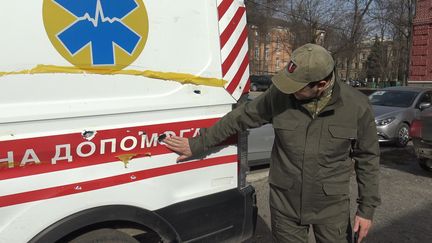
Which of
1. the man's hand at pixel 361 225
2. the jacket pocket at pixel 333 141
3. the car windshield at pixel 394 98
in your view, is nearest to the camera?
the jacket pocket at pixel 333 141

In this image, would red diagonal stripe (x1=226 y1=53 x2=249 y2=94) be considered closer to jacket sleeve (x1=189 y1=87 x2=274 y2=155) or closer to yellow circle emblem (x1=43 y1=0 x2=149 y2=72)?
jacket sleeve (x1=189 y1=87 x2=274 y2=155)

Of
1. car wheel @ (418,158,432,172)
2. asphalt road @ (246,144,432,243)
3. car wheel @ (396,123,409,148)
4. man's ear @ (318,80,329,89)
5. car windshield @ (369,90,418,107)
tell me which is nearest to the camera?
man's ear @ (318,80,329,89)

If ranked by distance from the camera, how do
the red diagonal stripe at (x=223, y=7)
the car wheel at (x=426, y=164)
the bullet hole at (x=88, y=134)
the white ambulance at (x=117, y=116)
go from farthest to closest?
1. the car wheel at (x=426, y=164)
2. the red diagonal stripe at (x=223, y=7)
3. the bullet hole at (x=88, y=134)
4. the white ambulance at (x=117, y=116)

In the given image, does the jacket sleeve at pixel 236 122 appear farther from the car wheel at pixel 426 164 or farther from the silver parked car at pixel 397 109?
the silver parked car at pixel 397 109

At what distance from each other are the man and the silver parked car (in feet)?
27.5

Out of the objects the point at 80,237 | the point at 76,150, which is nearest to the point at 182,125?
the point at 76,150

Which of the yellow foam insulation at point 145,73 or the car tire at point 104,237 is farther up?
the yellow foam insulation at point 145,73

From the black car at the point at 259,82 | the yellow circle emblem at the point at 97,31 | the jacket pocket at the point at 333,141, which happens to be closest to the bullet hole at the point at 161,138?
the yellow circle emblem at the point at 97,31

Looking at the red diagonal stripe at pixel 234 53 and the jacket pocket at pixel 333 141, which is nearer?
the jacket pocket at pixel 333 141

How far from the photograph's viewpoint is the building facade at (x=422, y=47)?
85.0 ft

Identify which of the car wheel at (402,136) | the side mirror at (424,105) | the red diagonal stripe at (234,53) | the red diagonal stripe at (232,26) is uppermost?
the red diagonal stripe at (232,26)

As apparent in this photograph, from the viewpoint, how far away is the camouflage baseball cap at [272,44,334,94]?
240 centimetres

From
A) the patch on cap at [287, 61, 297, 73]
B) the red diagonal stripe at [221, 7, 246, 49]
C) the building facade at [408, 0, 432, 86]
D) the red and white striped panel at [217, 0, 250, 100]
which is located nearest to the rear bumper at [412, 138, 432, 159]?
the red and white striped panel at [217, 0, 250, 100]

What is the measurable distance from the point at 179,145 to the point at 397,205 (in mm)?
4231
